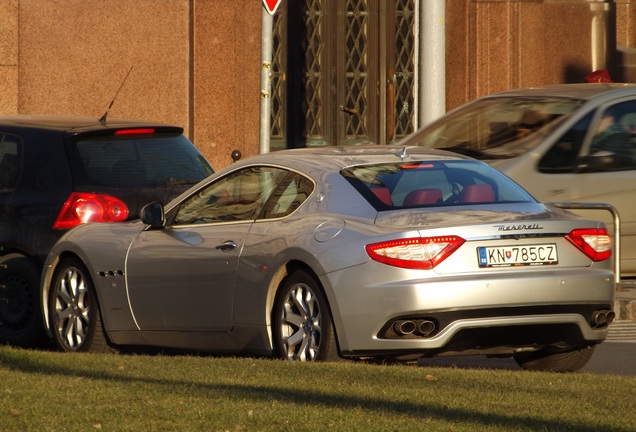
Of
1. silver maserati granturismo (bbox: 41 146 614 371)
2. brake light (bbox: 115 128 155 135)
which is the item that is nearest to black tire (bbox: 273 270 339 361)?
silver maserati granturismo (bbox: 41 146 614 371)

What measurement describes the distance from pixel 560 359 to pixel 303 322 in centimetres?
168

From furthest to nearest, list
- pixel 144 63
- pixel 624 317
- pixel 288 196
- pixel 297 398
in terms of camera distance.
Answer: pixel 144 63 → pixel 624 317 → pixel 288 196 → pixel 297 398

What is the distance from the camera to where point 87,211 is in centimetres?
1077

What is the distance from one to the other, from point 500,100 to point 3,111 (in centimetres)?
855

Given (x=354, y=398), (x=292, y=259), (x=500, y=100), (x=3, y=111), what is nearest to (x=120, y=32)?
(x=3, y=111)

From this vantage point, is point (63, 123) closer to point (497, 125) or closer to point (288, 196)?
point (288, 196)

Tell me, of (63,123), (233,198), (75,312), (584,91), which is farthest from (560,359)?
(63,123)

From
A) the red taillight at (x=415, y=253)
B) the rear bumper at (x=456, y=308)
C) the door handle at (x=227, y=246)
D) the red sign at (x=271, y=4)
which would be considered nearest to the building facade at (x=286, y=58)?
the red sign at (x=271, y=4)

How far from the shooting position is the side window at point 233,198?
9.30 m

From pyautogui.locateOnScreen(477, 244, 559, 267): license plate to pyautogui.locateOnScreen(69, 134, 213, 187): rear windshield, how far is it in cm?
353

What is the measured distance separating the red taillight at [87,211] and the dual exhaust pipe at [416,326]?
321cm

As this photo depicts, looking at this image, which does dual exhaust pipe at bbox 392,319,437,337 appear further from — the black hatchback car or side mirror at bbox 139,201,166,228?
the black hatchback car

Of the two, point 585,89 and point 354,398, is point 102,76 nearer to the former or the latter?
point 585,89

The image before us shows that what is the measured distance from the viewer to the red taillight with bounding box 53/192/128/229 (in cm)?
1076
